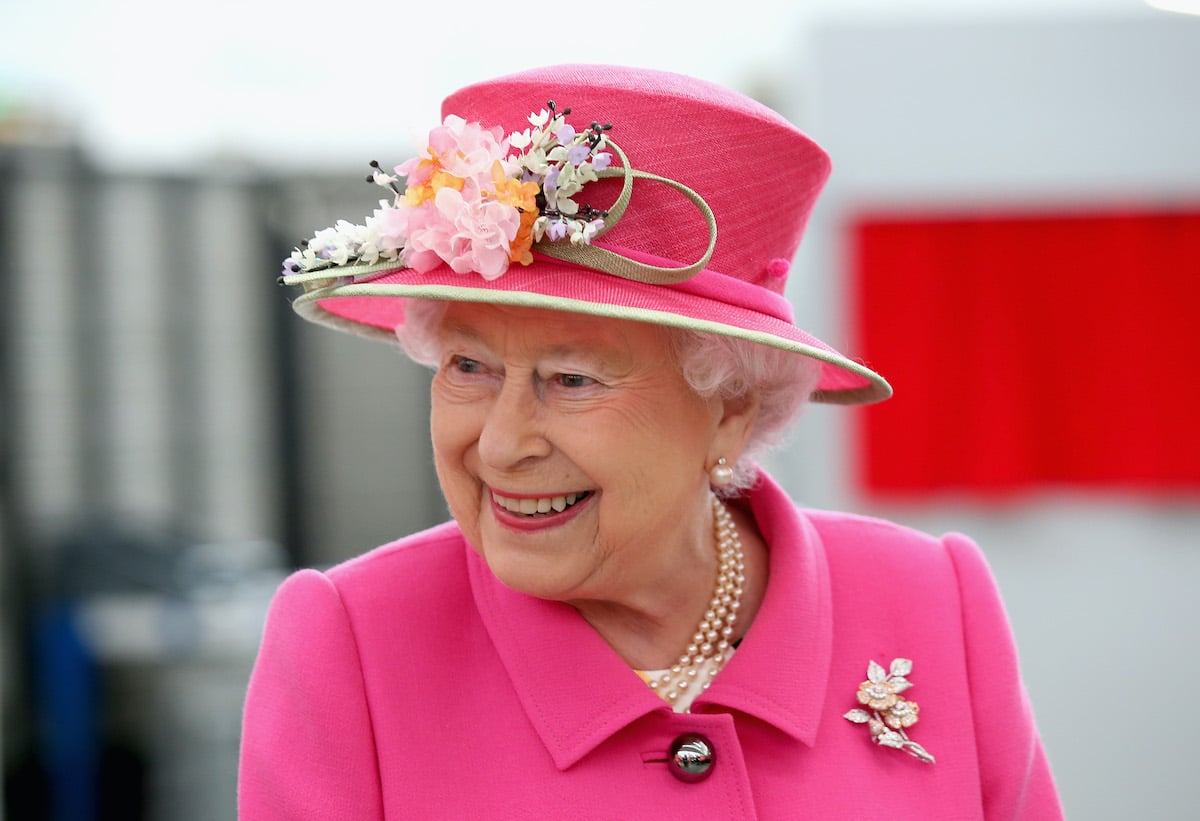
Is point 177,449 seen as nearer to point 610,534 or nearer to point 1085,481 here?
point 1085,481

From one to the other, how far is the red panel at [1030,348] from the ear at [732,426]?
10.9ft

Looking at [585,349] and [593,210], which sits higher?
[593,210]

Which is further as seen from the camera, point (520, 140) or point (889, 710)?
point (889, 710)

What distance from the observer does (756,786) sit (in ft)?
5.25

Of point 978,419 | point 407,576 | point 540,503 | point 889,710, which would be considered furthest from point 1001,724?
point 978,419

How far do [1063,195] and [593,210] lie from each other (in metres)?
3.91

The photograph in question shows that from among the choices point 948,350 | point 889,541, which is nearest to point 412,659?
point 889,541

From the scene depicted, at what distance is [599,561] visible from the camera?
1.55m

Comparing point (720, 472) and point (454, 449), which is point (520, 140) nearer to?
point (454, 449)

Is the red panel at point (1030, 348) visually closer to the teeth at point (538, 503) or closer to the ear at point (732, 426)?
the ear at point (732, 426)

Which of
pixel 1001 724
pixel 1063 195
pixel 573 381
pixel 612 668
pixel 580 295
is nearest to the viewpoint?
pixel 580 295

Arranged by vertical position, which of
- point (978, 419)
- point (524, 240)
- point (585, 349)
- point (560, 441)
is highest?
point (524, 240)

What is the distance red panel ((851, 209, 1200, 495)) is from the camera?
4848 millimetres

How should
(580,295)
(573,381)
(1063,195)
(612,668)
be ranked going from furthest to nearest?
1. (1063,195)
2. (612,668)
3. (573,381)
4. (580,295)
